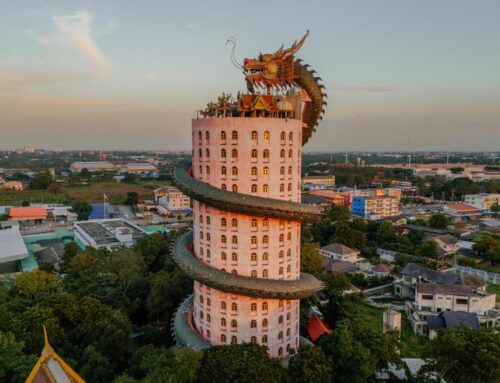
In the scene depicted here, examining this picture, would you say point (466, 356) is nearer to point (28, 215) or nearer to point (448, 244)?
point (448, 244)

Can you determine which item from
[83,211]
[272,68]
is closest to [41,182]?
A: [83,211]

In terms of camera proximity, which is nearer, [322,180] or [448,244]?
[448,244]

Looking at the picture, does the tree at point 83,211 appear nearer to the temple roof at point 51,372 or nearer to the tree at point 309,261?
the tree at point 309,261

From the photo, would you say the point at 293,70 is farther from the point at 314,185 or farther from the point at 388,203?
the point at 314,185

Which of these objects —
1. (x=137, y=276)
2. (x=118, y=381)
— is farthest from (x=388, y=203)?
(x=118, y=381)

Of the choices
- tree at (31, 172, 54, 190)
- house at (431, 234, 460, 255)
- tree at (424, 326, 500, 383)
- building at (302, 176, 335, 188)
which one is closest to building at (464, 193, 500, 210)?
house at (431, 234, 460, 255)

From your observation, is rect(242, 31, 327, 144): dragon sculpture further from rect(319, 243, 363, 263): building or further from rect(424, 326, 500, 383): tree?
rect(319, 243, 363, 263): building

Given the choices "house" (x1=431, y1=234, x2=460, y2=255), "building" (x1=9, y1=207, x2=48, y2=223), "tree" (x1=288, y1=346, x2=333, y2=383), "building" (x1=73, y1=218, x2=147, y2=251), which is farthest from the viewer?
"building" (x1=9, y1=207, x2=48, y2=223)
